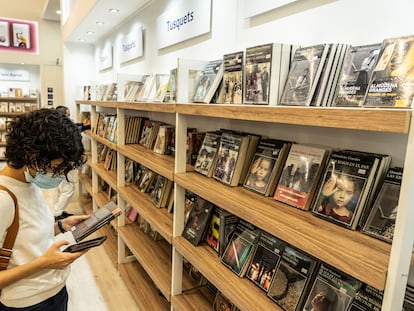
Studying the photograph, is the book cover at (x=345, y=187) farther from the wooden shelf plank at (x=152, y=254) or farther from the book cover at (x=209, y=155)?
the wooden shelf plank at (x=152, y=254)

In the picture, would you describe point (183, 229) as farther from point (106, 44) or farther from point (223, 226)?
point (106, 44)

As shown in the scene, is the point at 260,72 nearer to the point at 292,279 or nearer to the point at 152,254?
the point at 292,279

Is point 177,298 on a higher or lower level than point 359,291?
lower

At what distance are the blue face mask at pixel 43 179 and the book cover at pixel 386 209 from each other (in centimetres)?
122

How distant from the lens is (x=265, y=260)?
1.38 metres

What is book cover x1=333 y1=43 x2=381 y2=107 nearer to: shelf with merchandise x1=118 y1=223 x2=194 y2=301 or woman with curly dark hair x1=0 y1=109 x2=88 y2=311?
woman with curly dark hair x1=0 y1=109 x2=88 y2=311

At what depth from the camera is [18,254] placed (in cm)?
130

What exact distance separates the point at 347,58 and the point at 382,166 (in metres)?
0.39

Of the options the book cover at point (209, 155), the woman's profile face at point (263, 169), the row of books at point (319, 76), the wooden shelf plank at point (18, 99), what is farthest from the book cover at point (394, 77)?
the wooden shelf plank at point (18, 99)

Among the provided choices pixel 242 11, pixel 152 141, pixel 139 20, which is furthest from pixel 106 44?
pixel 242 11

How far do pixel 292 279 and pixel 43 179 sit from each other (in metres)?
1.08

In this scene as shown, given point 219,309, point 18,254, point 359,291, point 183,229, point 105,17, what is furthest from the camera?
point 105,17

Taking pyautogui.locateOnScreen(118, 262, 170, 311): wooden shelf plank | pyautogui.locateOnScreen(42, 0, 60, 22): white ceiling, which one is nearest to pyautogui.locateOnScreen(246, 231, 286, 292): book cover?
pyautogui.locateOnScreen(118, 262, 170, 311): wooden shelf plank

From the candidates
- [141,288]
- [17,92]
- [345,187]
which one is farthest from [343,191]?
[17,92]
